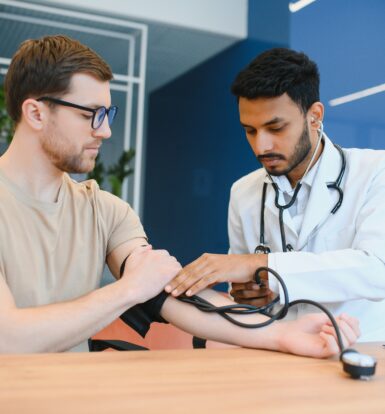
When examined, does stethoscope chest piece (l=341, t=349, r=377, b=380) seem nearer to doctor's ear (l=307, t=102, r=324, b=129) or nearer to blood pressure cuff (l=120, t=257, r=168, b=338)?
blood pressure cuff (l=120, t=257, r=168, b=338)

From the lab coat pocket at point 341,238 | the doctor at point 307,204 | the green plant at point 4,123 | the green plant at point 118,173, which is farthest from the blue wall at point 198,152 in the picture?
the lab coat pocket at point 341,238

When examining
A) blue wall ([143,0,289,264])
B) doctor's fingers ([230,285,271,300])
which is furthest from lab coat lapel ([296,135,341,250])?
blue wall ([143,0,289,264])

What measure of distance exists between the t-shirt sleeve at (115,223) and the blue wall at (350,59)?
2941 mm

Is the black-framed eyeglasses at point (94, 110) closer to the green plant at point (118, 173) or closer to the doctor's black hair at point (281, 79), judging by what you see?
the doctor's black hair at point (281, 79)

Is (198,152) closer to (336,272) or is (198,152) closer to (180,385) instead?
(336,272)

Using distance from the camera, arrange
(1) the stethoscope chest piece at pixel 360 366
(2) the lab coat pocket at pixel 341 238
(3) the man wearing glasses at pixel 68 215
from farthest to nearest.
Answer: (2) the lab coat pocket at pixel 341 238
(3) the man wearing glasses at pixel 68 215
(1) the stethoscope chest piece at pixel 360 366

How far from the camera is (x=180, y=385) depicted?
79cm

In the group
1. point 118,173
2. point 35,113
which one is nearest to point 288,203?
point 35,113

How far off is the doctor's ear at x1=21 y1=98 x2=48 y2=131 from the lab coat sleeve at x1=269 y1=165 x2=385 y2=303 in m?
0.76

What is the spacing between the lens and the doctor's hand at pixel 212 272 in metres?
1.33

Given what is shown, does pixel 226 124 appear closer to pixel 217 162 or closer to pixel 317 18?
pixel 217 162

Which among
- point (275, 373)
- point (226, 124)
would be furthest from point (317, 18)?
point (275, 373)

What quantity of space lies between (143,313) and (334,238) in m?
0.79

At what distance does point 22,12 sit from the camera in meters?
5.39
